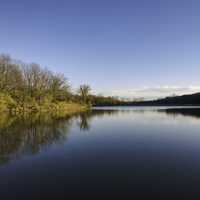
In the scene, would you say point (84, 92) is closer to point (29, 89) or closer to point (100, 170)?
point (29, 89)

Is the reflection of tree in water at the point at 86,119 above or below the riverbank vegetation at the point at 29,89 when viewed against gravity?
below

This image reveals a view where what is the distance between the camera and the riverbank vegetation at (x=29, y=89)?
41.1 meters

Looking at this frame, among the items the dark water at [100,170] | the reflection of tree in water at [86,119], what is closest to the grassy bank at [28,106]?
the reflection of tree in water at [86,119]

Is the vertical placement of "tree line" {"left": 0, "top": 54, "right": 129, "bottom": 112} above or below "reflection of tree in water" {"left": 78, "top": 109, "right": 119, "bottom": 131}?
above

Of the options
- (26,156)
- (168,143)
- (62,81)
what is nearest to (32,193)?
(26,156)

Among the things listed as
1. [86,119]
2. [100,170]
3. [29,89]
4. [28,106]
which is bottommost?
[100,170]

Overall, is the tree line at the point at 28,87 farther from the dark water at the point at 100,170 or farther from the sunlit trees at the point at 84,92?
the dark water at the point at 100,170

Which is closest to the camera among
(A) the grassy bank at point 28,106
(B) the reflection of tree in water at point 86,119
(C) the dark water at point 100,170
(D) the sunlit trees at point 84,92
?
(C) the dark water at point 100,170

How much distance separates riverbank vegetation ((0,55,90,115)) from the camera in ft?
A: 135

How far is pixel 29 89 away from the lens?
1874 inches

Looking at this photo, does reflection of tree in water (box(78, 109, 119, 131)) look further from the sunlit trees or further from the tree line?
the sunlit trees

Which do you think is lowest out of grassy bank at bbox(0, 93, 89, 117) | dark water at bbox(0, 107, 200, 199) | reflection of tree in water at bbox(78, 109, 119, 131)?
dark water at bbox(0, 107, 200, 199)

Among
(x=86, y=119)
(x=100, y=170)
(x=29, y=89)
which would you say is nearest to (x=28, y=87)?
(x=29, y=89)

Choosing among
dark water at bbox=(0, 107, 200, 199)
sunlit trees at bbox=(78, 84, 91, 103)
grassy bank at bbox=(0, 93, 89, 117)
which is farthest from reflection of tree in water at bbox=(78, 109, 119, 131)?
sunlit trees at bbox=(78, 84, 91, 103)
